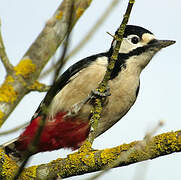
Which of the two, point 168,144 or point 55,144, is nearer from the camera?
point 168,144

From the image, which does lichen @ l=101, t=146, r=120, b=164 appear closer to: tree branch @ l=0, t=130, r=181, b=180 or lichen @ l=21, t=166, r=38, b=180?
tree branch @ l=0, t=130, r=181, b=180

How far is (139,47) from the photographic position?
15.3ft

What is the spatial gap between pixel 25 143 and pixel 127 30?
188cm

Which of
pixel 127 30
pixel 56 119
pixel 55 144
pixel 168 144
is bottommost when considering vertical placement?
pixel 55 144

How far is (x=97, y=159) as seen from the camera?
314cm

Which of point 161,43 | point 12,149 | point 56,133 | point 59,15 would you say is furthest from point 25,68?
point 161,43

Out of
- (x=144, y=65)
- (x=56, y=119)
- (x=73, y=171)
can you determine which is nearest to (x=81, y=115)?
(x=56, y=119)

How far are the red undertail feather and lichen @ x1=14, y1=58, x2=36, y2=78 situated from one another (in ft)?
4.59

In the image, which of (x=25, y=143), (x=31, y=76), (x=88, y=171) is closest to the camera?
(x=31, y=76)

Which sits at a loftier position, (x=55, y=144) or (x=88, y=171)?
(x=88, y=171)

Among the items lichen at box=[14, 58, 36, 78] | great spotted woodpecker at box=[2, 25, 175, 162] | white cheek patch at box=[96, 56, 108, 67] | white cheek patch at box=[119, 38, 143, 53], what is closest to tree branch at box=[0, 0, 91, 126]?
lichen at box=[14, 58, 36, 78]

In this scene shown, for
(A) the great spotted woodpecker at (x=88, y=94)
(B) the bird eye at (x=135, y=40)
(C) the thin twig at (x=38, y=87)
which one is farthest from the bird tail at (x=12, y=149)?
(B) the bird eye at (x=135, y=40)

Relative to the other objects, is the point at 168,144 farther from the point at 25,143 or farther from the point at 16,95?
the point at 25,143

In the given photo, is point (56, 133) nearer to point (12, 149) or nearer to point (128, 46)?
point (12, 149)
